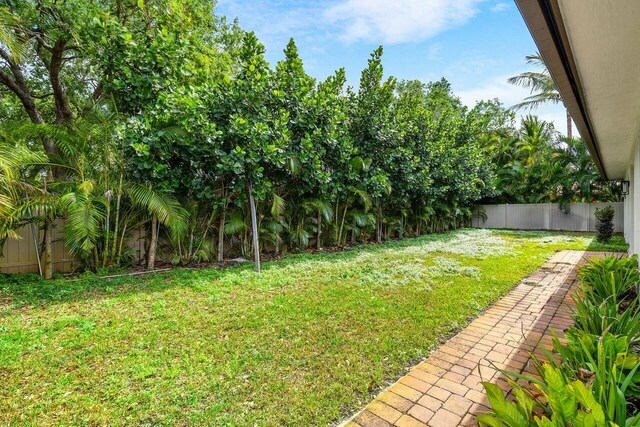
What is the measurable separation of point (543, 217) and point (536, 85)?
8724 millimetres

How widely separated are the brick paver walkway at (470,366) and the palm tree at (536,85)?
1905cm

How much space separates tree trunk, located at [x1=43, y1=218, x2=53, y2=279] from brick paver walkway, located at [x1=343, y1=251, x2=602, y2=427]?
5.53m

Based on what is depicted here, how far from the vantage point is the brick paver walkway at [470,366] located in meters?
2.02

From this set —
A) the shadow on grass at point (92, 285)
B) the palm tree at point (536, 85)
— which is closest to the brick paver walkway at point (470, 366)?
the shadow on grass at point (92, 285)

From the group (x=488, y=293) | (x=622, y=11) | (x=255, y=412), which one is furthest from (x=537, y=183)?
(x=255, y=412)

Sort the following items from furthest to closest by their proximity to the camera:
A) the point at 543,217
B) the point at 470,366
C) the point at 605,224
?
the point at 543,217, the point at 605,224, the point at 470,366

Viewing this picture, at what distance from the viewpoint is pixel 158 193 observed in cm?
555

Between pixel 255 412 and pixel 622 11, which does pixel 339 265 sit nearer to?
pixel 255 412

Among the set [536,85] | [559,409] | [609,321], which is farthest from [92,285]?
[536,85]

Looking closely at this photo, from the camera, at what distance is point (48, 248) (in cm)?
498

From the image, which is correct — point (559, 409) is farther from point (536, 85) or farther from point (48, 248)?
point (536, 85)

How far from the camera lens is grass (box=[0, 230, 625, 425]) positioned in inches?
82.5

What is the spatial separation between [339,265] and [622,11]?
5.49 m

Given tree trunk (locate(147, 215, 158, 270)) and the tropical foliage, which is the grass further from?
the tropical foliage
